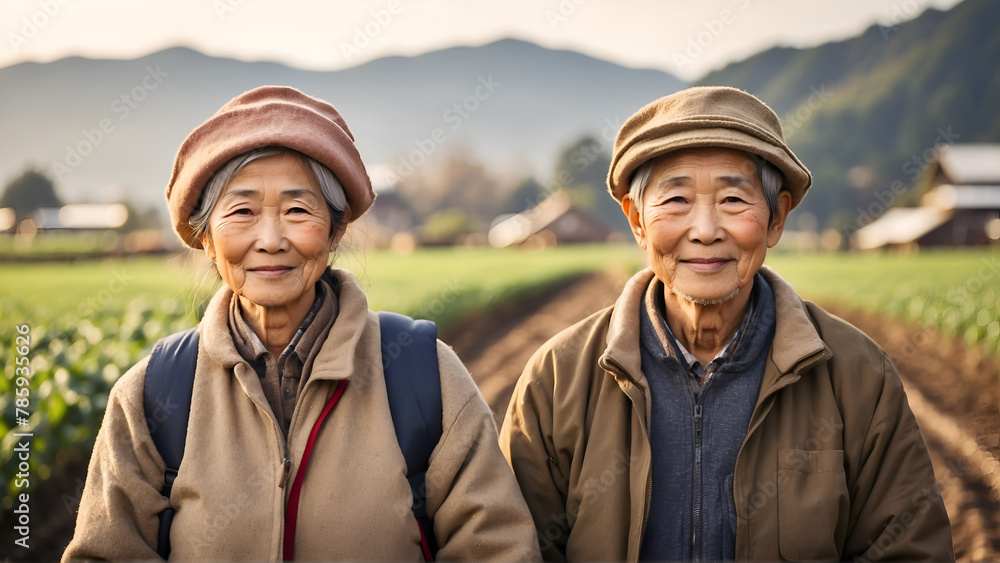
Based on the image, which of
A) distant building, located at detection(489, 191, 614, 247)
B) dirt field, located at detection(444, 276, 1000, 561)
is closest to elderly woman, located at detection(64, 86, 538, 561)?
dirt field, located at detection(444, 276, 1000, 561)

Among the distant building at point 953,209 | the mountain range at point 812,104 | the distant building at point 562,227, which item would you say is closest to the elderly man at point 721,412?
the mountain range at point 812,104

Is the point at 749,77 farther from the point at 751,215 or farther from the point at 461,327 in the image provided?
the point at 751,215

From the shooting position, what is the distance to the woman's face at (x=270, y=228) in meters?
1.96

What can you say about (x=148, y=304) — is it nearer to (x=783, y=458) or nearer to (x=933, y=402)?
(x=783, y=458)

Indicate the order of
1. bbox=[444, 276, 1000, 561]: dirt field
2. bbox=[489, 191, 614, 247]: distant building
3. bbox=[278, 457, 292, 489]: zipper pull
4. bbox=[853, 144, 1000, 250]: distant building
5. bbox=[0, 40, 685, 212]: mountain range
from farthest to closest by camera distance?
bbox=[489, 191, 614, 247]: distant building, bbox=[853, 144, 1000, 250]: distant building, bbox=[0, 40, 685, 212]: mountain range, bbox=[444, 276, 1000, 561]: dirt field, bbox=[278, 457, 292, 489]: zipper pull

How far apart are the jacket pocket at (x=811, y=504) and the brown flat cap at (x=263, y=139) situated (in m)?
1.56

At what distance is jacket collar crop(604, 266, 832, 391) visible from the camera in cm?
206

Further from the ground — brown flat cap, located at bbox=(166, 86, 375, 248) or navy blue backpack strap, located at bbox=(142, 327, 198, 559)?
brown flat cap, located at bbox=(166, 86, 375, 248)

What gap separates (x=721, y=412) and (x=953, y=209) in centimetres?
1933

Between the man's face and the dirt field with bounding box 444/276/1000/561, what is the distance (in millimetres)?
3482

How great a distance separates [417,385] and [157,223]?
40.7m

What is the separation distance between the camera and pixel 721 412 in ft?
7.02

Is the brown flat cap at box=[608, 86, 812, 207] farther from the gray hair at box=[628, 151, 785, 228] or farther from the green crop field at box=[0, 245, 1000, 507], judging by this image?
the green crop field at box=[0, 245, 1000, 507]

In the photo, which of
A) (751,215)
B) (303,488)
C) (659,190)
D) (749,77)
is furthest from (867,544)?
(749,77)
